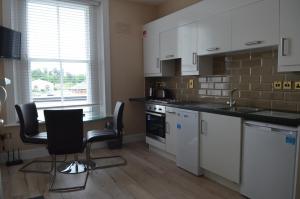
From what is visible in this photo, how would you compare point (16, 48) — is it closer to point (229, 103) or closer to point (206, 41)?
point (206, 41)

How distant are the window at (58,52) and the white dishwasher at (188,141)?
1.94 metres

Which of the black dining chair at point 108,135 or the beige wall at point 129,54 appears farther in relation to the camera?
the beige wall at point 129,54

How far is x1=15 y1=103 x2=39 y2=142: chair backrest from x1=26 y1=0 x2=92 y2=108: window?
1.70 ft

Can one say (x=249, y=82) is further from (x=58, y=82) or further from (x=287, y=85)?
(x=58, y=82)

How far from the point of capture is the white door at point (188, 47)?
10.7 feet

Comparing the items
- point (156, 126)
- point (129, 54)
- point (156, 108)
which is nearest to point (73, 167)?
point (156, 126)

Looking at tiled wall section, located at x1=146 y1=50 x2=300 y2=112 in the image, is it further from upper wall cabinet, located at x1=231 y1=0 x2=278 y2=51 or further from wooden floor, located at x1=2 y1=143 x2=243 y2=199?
wooden floor, located at x1=2 y1=143 x2=243 y2=199

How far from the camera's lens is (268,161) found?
211 centimetres

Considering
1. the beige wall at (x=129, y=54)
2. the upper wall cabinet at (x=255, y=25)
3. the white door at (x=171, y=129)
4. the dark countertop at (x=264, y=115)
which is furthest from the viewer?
the beige wall at (x=129, y=54)

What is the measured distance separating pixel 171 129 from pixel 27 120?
209 cm

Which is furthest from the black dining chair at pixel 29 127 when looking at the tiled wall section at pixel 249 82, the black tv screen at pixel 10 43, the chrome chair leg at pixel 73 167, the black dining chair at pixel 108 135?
the tiled wall section at pixel 249 82

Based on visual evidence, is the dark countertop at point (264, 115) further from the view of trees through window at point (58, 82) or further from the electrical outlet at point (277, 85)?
the view of trees through window at point (58, 82)

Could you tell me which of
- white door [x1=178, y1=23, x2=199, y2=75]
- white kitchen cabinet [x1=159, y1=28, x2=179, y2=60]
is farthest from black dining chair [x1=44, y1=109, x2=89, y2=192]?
white kitchen cabinet [x1=159, y1=28, x2=179, y2=60]

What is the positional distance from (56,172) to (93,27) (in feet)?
8.51
